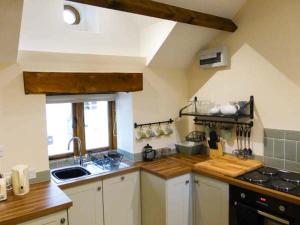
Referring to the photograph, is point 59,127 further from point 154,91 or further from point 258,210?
point 258,210

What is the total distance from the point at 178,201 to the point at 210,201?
30 cm

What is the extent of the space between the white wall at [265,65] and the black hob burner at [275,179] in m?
0.29

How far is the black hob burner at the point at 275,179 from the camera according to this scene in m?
1.87

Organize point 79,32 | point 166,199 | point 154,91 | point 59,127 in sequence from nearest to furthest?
1. point 166,199
2. point 79,32
3. point 59,127
4. point 154,91

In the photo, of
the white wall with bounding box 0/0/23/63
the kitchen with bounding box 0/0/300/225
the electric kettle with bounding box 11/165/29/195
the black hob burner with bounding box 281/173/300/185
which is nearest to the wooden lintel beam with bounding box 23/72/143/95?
the kitchen with bounding box 0/0/300/225

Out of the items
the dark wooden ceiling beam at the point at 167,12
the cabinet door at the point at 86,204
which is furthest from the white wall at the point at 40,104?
the dark wooden ceiling beam at the point at 167,12

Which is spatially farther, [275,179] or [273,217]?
[275,179]

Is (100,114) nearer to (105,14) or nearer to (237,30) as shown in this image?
(105,14)

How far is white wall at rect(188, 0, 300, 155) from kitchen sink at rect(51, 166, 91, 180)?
157 centimetres

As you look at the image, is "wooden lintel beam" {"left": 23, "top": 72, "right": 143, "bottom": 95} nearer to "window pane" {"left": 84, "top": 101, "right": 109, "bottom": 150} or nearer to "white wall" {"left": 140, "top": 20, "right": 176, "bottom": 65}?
"white wall" {"left": 140, "top": 20, "right": 176, "bottom": 65}

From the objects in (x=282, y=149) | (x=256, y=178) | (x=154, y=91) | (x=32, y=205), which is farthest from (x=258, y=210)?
(x=32, y=205)

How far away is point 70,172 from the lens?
2.53 m

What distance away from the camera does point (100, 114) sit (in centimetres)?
289

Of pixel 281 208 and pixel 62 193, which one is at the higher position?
pixel 62 193
